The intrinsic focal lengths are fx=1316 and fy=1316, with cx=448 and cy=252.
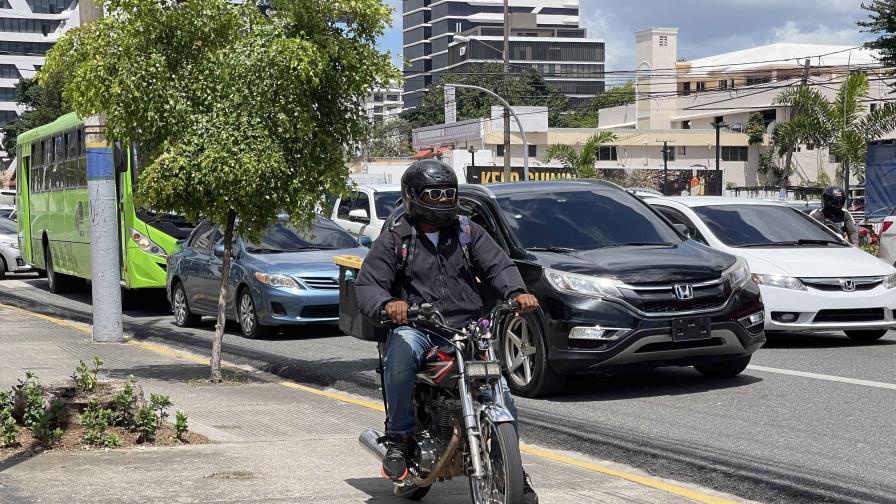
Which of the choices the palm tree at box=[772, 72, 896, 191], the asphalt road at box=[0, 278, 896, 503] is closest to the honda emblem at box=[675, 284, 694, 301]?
the asphalt road at box=[0, 278, 896, 503]

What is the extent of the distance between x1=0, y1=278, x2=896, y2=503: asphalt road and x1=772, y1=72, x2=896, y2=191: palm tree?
28.2 metres

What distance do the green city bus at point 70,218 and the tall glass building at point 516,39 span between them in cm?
14066

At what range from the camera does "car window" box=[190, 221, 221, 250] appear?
58.4ft

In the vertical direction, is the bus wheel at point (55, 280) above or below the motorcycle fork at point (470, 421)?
below

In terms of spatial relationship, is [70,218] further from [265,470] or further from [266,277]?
[265,470]

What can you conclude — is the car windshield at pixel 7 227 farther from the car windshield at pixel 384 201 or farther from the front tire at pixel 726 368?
the front tire at pixel 726 368

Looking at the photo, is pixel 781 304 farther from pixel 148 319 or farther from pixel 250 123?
pixel 148 319

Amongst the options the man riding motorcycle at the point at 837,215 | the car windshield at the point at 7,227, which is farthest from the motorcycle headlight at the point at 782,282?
the car windshield at the point at 7,227

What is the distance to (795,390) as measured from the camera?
10383 mm

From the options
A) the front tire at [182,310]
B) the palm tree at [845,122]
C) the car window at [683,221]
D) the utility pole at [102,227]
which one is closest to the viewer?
the car window at [683,221]

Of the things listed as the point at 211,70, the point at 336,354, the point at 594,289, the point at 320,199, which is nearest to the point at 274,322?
the point at 336,354

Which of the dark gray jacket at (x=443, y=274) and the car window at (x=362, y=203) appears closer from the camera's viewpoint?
the dark gray jacket at (x=443, y=274)

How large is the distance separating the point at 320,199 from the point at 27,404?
452 centimetres

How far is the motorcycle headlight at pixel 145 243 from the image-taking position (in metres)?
20.4
